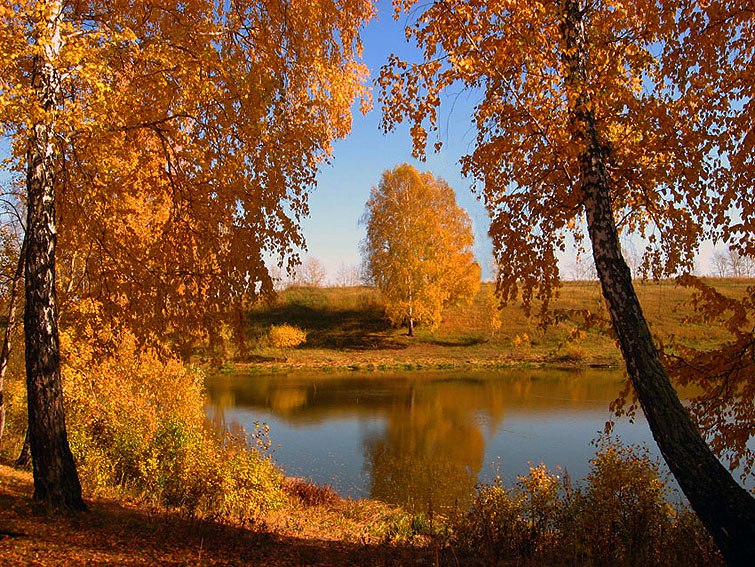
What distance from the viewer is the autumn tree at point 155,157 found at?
5.05 meters

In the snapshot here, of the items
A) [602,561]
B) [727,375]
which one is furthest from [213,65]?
[602,561]

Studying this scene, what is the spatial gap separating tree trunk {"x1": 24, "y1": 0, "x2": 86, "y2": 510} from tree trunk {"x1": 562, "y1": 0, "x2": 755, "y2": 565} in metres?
5.03

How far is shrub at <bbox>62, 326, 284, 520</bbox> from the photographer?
26.5ft

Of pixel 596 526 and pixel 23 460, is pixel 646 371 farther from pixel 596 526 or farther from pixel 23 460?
pixel 23 460

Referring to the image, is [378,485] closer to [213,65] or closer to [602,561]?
[602,561]

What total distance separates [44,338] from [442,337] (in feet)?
121

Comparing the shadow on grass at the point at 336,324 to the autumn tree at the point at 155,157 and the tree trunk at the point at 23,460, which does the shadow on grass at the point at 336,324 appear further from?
the autumn tree at the point at 155,157

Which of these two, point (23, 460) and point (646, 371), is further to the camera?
point (23, 460)

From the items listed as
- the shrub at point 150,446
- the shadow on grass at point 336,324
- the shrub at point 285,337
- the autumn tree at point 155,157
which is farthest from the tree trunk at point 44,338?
the shadow on grass at point 336,324

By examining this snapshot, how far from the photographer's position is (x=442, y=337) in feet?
134

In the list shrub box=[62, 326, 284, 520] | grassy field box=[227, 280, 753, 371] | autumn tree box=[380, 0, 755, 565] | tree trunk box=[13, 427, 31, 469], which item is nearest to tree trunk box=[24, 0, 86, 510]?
shrub box=[62, 326, 284, 520]

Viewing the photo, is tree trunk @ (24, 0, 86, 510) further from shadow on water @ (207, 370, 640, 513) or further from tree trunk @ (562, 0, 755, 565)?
tree trunk @ (562, 0, 755, 565)

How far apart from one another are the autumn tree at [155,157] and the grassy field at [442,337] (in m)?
25.0

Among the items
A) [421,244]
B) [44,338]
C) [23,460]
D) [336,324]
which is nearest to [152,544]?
[44,338]
